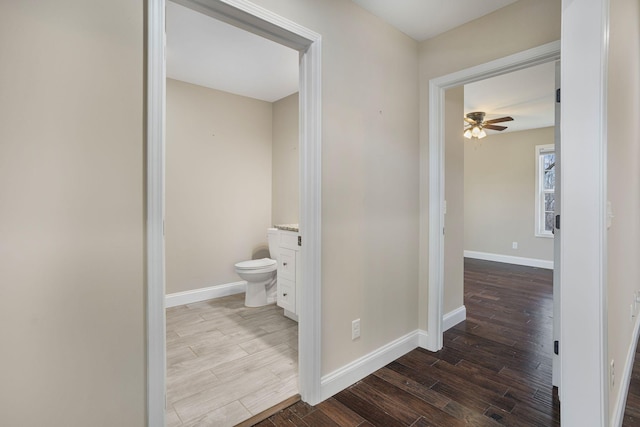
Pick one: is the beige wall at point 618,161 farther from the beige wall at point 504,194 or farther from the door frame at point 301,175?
the beige wall at point 504,194

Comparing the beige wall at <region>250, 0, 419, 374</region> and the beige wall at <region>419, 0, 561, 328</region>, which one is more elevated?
the beige wall at <region>419, 0, 561, 328</region>

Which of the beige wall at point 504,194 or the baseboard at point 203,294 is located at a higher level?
the beige wall at point 504,194

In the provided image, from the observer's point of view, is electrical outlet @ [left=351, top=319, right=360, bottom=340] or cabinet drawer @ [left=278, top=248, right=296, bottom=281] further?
cabinet drawer @ [left=278, top=248, right=296, bottom=281]

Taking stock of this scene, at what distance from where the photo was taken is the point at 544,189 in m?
5.83

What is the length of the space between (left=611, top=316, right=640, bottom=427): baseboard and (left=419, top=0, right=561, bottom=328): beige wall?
1.20m

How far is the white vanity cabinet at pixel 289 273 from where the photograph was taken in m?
2.97

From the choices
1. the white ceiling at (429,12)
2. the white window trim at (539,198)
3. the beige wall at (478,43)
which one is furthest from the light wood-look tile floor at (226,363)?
the white window trim at (539,198)

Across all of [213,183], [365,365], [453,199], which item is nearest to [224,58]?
[213,183]

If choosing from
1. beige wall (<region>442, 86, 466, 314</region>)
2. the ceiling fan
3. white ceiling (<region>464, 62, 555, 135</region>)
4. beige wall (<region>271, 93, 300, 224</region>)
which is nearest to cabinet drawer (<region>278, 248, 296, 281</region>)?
beige wall (<region>271, 93, 300, 224</region>)

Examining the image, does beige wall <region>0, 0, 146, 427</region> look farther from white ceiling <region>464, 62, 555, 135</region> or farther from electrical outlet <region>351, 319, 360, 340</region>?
white ceiling <region>464, 62, 555, 135</region>

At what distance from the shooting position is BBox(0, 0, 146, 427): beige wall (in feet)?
3.39

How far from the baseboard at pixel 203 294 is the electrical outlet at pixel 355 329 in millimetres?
2341

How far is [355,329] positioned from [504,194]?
554 cm

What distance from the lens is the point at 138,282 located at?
126cm
